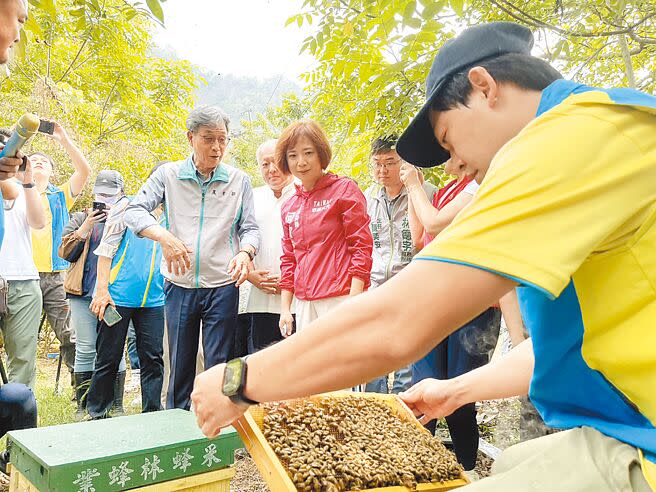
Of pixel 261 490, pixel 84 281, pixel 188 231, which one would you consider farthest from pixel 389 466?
pixel 84 281

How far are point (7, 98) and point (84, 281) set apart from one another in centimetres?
831

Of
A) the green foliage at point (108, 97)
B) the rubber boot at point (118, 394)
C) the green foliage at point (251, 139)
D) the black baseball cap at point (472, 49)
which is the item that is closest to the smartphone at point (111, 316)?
the rubber boot at point (118, 394)

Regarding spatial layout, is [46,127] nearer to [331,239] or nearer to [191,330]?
[191,330]

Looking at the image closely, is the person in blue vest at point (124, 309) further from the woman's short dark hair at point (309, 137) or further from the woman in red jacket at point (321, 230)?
the woman's short dark hair at point (309, 137)

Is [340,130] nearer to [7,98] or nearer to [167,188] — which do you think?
[167,188]

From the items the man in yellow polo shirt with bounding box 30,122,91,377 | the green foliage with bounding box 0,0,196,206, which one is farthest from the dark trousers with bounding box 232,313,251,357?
the green foliage with bounding box 0,0,196,206

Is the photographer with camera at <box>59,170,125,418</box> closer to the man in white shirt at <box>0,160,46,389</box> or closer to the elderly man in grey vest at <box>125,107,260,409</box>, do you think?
the man in white shirt at <box>0,160,46,389</box>

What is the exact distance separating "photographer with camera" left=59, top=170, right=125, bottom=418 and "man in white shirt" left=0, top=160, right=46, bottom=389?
0.63 m

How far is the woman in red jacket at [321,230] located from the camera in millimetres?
4520

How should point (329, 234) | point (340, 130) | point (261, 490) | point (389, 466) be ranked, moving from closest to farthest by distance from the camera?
point (389, 466) → point (261, 490) → point (329, 234) → point (340, 130)

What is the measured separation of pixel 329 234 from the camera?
458 cm

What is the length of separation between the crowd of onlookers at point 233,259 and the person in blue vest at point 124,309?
0.5 inches

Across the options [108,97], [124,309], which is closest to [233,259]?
[124,309]

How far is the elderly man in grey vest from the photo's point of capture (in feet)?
14.9
